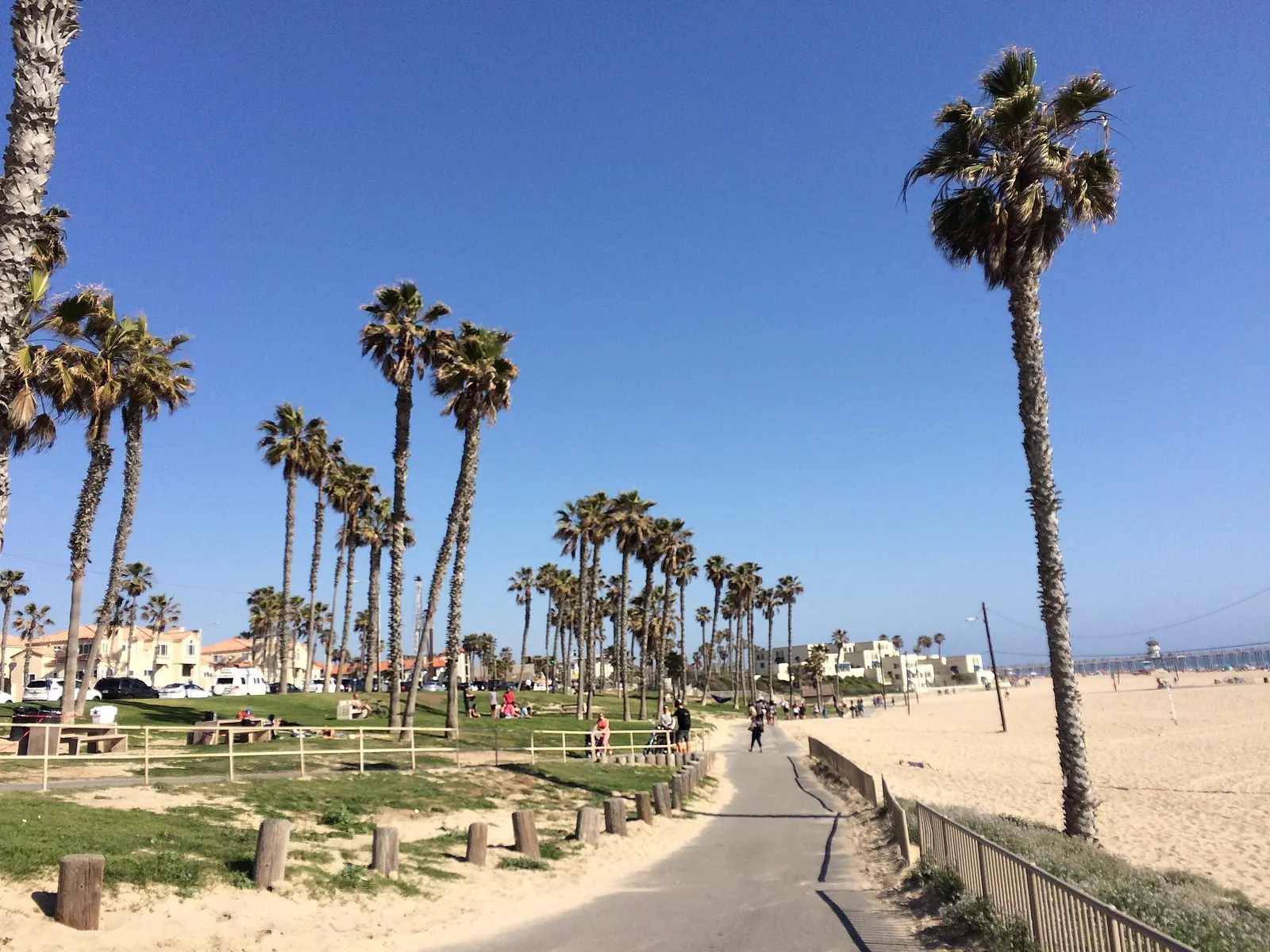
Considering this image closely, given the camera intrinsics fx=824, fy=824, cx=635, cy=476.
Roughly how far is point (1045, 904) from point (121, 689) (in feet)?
164

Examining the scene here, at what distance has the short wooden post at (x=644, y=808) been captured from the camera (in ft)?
56.6

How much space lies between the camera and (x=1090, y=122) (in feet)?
54.2

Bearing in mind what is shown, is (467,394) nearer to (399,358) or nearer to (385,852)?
(399,358)

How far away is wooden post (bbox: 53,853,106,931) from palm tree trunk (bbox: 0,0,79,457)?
4.72 metres

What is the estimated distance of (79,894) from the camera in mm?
8109

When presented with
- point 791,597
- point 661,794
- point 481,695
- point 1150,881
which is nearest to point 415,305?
point 661,794

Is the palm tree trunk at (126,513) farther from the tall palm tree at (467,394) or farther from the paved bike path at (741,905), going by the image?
the paved bike path at (741,905)

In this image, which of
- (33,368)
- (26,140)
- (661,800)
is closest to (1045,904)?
(26,140)

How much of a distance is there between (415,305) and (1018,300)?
75.5ft

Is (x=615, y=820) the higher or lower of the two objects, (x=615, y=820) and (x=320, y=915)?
the lower

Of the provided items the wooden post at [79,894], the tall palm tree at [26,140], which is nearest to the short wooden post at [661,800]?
the wooden post at [79,894]

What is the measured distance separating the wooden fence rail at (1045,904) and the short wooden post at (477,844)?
22.3 feet

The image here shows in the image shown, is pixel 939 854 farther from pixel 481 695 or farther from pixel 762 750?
pixel 481 695

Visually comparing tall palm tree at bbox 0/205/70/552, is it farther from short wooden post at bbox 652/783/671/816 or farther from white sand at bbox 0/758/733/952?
short wooden post at bbox 652/783/671/816
